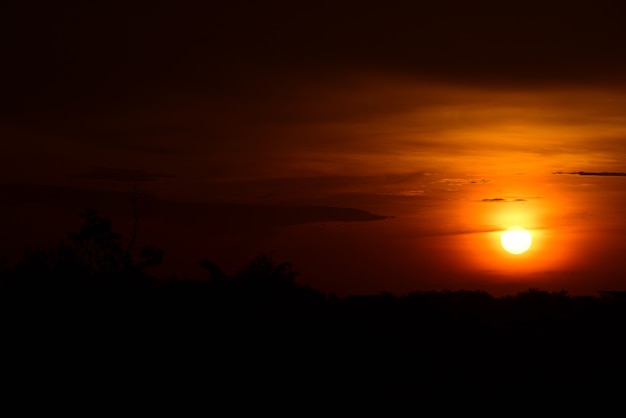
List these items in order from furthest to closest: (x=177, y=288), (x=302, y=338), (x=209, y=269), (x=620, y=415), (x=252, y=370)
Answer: (x=209, y=269)
(x=177, y=288)
(x=302, y=338)
(x=252, y=370)
(x=620, y=415)

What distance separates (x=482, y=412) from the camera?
23234mm

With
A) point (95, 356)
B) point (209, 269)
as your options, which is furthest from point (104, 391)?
point (209, 269)

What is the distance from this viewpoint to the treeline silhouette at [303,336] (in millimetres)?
25781

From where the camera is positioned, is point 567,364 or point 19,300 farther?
point 19,300

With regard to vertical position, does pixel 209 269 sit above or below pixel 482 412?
above

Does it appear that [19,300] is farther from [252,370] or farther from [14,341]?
[252,370]

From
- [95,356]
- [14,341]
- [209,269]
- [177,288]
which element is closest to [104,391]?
[95,356]

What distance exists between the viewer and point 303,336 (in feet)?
91.9

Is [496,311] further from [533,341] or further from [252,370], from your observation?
[252,370]

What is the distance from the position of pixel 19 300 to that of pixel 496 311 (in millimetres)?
15679

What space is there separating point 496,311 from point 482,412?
11.1 meters

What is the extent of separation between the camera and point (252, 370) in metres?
25.8

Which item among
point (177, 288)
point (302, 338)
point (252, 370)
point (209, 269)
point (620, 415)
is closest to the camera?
point (620, 415)

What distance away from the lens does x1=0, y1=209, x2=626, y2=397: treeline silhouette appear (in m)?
25.8
